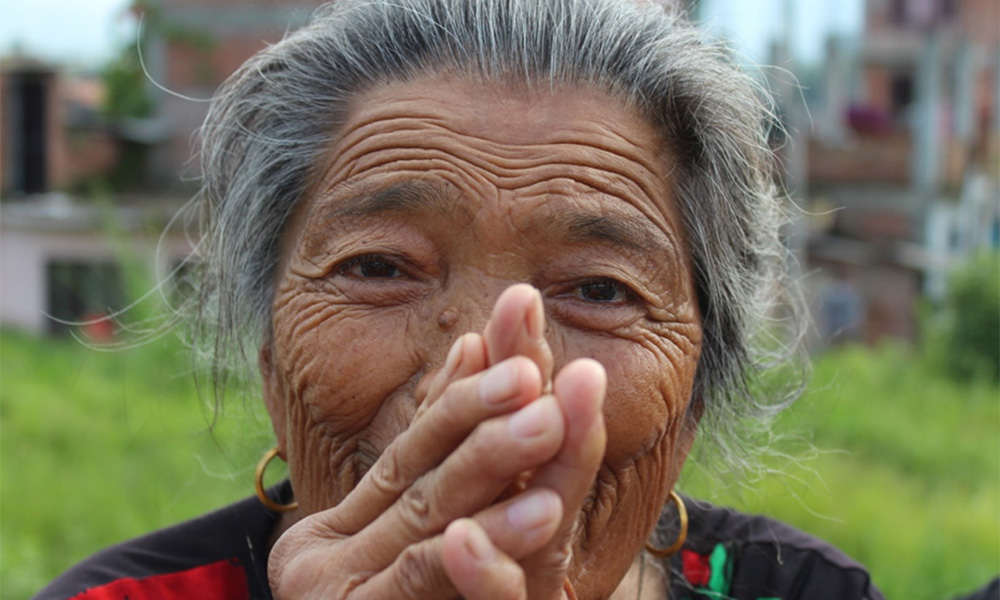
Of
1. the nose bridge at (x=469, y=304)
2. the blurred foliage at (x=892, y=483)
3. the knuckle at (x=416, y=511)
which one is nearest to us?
the knuckle at (x=416, y=511)

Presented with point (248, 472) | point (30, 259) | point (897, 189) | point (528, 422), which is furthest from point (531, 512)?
point (897, 189)

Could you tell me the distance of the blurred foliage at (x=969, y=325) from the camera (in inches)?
381

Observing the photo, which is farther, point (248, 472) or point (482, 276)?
point (248, 472)

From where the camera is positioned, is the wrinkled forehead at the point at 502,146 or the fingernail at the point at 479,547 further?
the wrinkled forehead at the point at 502,146

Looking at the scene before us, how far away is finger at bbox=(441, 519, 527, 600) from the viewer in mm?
1149

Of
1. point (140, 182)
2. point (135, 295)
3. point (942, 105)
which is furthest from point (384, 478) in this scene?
point (942, 105)

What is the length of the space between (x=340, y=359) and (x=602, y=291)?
1.66 ft

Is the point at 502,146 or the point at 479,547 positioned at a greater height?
the point at 502,146

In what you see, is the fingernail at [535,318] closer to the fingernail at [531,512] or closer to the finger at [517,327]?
the finger at [517,327]

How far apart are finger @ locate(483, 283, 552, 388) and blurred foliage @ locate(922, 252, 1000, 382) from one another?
30.7ft

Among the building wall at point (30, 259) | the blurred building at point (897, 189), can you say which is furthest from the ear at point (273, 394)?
the blurred building at point (897, 189)

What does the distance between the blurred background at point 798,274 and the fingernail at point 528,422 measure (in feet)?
4.83

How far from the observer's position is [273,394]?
2.10m

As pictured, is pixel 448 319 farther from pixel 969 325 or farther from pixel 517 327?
pixel 969 325
